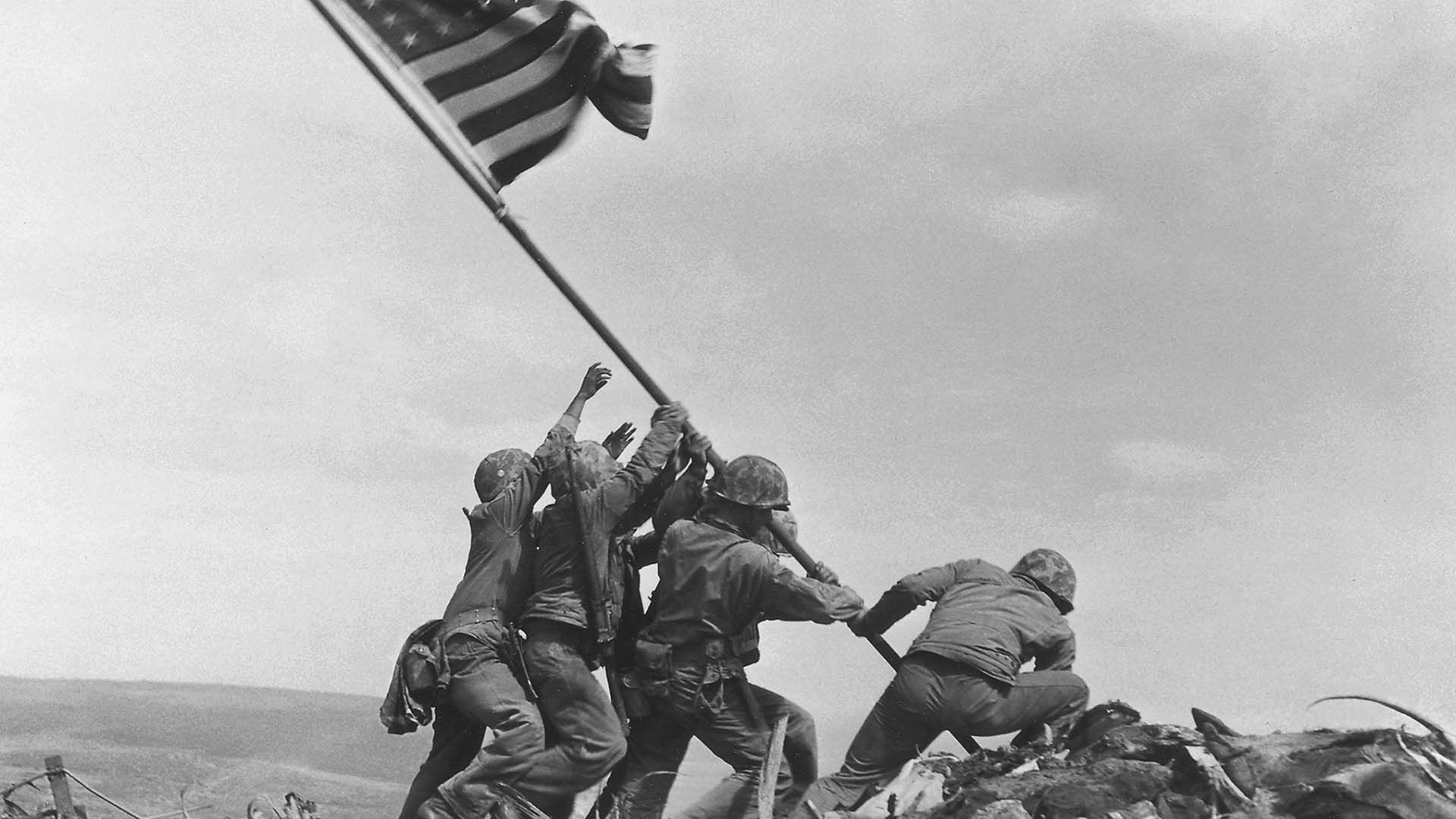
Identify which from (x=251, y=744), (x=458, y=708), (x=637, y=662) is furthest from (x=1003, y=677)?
(x=251, y=744)

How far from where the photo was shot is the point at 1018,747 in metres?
8.62

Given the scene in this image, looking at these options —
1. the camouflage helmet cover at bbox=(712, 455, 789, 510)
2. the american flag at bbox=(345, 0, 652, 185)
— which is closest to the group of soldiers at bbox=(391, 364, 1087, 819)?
the camouflage helmet cover at bbox=(712, 455, 789, 510)

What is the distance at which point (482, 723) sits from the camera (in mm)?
9172

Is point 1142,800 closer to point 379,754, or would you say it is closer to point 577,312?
point 577,312

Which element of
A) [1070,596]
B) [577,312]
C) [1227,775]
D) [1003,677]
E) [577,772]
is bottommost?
[577,772]

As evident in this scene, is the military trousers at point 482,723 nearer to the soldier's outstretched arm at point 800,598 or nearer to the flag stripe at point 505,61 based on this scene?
the soldier's outstretched arm at point 800,598

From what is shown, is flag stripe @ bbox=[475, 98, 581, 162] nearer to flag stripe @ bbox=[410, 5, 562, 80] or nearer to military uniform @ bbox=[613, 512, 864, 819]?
flag stripe @ bbox=[410, 5, 562, 80]

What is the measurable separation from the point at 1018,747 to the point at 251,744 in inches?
720

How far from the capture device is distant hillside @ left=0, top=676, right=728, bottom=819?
1955 centimetres

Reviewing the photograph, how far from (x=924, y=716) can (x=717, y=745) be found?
121 cm

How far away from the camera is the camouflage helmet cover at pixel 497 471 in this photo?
9.73 meters

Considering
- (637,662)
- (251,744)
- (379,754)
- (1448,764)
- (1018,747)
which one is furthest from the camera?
(379,754)

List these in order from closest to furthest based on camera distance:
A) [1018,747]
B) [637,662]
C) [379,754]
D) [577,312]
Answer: [1018,747] → [637,662] → [577,312] → [379,754]

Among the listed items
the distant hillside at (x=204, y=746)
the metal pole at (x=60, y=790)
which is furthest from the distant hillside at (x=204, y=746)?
the metal pole at (x=60, y=790)
